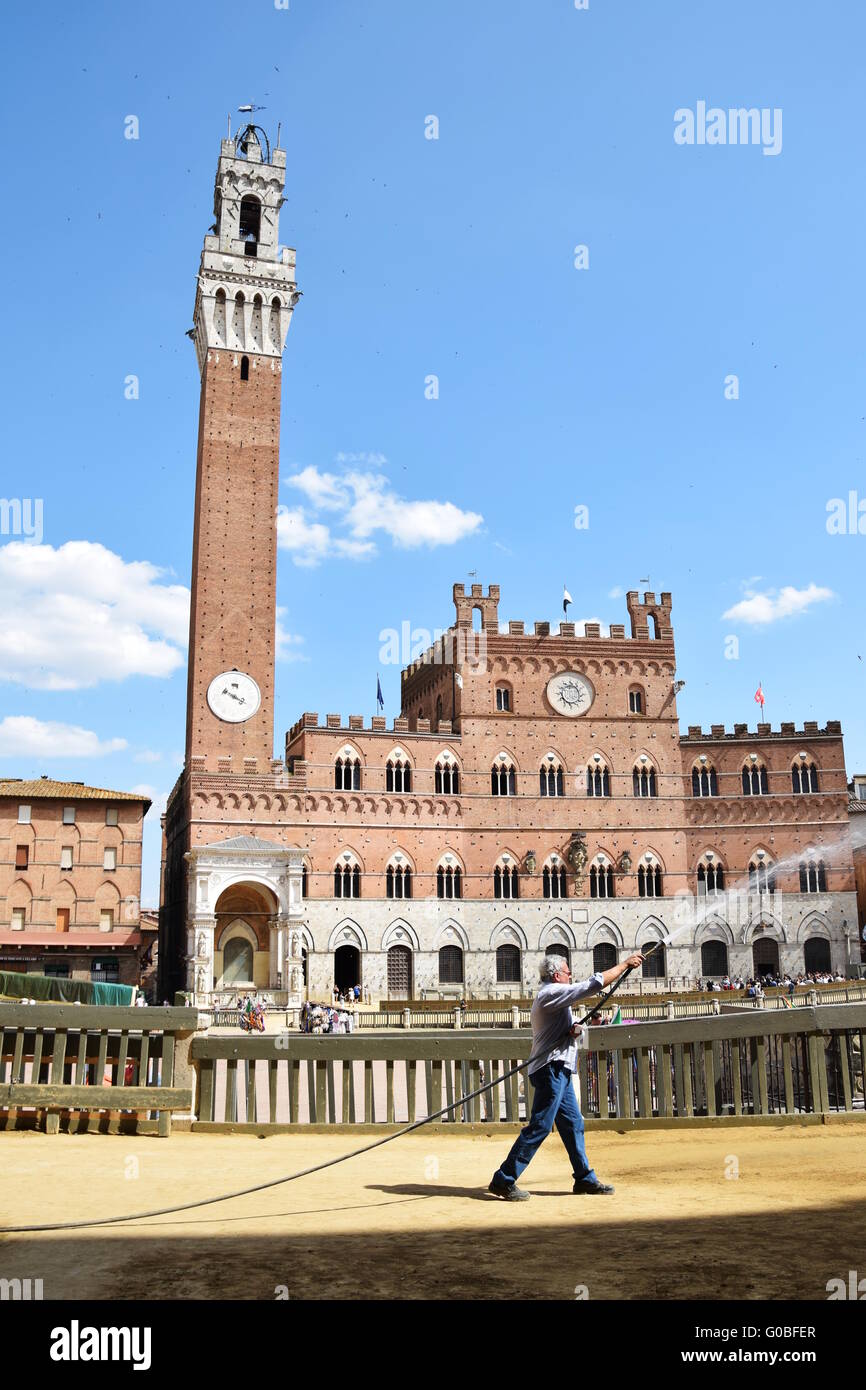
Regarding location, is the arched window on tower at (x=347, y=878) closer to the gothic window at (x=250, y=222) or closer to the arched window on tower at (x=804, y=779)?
the arched window on tower at (x=804, y=779)

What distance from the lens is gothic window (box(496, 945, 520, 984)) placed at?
147 ft

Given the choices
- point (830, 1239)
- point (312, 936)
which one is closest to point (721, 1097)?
point (830, 1239)

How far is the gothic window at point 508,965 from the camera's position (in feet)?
147

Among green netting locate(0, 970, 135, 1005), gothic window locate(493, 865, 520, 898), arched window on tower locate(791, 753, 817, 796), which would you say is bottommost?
green netting locate(0, 970, 135, 1005)

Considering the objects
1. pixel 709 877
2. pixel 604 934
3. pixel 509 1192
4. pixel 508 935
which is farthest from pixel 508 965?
pixel 509 1192

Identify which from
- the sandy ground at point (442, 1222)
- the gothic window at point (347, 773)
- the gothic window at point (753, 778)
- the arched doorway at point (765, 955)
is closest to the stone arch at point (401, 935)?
the gothic window at point (347, 773)

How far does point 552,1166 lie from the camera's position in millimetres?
7879

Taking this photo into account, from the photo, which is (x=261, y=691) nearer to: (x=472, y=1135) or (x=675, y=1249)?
(x=472, y=1135)

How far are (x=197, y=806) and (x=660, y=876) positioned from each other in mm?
20083

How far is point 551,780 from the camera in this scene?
4728 centimetres

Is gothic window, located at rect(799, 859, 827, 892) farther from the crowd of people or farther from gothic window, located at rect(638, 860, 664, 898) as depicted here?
gothic window, located at rect(638, 860, 664, 898)

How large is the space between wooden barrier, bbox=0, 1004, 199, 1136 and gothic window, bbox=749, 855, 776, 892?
132 feet

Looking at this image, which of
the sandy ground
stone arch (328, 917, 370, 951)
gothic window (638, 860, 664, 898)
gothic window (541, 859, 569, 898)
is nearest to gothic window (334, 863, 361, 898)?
stone arch (328, 917, 370, 951)

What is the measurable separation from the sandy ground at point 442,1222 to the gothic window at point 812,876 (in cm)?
4063
